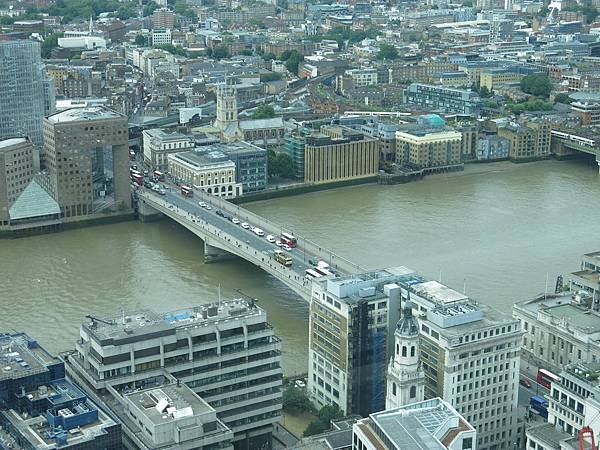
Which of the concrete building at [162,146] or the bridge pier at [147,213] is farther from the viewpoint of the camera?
the concrete building at [162,146]

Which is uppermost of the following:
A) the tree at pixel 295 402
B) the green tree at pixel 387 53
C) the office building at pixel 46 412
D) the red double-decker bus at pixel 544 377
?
the green tree at pixel 387 53

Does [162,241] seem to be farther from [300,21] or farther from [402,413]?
[300,21]

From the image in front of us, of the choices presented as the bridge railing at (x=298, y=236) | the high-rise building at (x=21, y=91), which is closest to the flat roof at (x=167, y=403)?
the bridge railing at (x=298, y=236)

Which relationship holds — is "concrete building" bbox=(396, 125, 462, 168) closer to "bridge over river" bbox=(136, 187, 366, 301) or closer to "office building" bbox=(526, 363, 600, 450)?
"bridge over river" bbox=(136, 187, 366, 301)

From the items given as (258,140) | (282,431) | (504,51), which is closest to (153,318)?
(282,431)

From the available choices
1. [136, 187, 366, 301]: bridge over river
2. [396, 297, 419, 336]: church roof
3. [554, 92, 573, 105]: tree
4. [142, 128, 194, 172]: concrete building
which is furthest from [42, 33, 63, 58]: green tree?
[396, 297, 419, 336]: church roof

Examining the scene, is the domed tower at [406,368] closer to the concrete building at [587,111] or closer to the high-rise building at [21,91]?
the high-rise building at [21,91]
